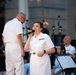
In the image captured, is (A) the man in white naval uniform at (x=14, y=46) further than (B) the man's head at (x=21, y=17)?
No

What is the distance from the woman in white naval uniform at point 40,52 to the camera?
520cm

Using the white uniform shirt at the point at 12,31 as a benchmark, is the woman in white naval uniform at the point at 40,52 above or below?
below

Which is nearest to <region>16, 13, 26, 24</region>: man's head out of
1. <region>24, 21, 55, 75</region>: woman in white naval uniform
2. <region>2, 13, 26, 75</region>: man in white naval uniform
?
<region>2, 13, 26, 75</region>: man in white naval uniform

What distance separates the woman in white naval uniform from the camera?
205 inches

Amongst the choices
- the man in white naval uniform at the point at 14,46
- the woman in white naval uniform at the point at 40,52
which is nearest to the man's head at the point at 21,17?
the man in white naval uniform at the point at 14,46

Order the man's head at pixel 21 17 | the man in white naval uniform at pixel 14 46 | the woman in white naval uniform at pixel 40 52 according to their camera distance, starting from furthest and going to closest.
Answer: the man's head at pixel 21 17 < the man in white naval uniform at pixel 14 46 < the woman in white naval uniform at pixel 40 52

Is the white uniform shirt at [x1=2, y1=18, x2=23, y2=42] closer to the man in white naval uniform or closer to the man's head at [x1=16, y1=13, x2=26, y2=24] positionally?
the man in white naval uniform

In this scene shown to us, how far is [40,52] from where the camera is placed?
518 cm

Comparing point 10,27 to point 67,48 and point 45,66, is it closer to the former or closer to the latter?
point 45,66

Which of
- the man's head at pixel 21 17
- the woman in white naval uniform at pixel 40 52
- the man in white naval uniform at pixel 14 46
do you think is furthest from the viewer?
the man's head at pixel 21 17

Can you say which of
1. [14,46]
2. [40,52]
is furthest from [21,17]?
[40,52]

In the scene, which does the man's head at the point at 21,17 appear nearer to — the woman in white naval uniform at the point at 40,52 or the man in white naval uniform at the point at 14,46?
the man in white naval uniform at the point at 14,46

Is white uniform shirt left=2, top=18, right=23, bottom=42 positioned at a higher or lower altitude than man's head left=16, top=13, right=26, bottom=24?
lower

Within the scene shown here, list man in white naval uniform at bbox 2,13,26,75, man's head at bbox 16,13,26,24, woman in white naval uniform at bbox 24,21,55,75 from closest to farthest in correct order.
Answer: woman in white naval uniform at bbox 24,21,55,75 < man in white naval uniform at bbox 2,13,26,75 < man's head at bbox 16,13,26,24
